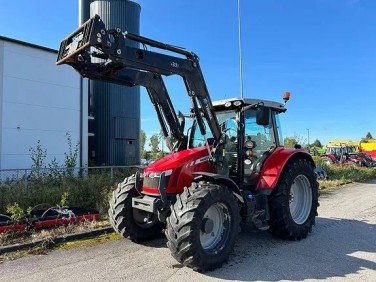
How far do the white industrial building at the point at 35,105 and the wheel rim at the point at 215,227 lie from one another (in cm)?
1180

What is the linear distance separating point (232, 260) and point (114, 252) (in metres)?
1.81

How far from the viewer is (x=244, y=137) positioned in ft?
20.7

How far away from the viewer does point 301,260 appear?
5.32 metres

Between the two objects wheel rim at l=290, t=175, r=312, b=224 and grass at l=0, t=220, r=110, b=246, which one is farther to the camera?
wheel rim at l=290, t=175, r=312, b=224

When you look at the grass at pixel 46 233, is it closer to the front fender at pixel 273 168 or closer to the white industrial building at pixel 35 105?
the front fender at pixel 273 168

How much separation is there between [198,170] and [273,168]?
146cm

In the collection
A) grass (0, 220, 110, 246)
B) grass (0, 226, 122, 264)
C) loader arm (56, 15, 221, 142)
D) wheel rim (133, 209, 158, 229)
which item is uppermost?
loader arm (56, 15, 221, 142)

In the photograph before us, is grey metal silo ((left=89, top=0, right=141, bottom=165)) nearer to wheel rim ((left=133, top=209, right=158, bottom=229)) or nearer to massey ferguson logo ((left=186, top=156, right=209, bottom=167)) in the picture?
wheel rim ((left=133, top=209, right=158, bottom=229))

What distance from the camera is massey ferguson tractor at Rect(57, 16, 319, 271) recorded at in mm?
4707

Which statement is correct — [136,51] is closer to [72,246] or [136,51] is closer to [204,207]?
[204,207]

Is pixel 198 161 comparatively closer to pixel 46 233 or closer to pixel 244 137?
pixel 244 137

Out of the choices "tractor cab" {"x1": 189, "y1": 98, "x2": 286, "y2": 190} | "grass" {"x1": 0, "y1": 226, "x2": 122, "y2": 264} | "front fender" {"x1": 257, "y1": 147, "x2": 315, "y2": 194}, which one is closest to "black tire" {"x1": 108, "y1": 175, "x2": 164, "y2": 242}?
"grass" {"x1": 0, "y1": 226, "x2": 122, "y2": 264}

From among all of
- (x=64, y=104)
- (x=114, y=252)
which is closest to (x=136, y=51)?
(x=114, y=252)

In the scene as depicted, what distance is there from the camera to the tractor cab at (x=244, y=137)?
20.2 ft
